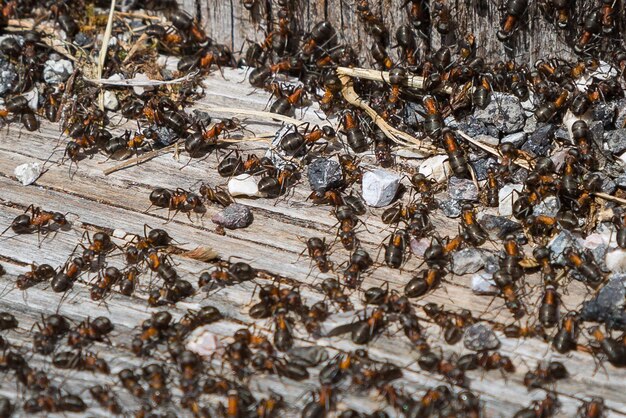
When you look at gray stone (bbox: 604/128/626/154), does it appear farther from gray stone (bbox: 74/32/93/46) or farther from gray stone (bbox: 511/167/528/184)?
gray stone (bbox: 74/32/93/46)

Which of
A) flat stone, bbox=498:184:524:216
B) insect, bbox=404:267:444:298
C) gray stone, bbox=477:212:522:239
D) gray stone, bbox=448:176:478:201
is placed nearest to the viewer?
insect, bbox=404:267:444:298

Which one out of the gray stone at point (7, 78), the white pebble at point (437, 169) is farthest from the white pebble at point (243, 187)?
the gray stone at point (7, 78)

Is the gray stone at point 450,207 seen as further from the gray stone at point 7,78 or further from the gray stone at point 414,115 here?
the gray stone at point 7,78

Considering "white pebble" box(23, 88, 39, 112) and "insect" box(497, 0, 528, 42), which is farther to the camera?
"white pebble" box(23, 88, 39, 112)

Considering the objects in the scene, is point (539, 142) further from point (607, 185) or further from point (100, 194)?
point (100, 194)

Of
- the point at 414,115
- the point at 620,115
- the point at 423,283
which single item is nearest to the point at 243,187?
the point at 414,115

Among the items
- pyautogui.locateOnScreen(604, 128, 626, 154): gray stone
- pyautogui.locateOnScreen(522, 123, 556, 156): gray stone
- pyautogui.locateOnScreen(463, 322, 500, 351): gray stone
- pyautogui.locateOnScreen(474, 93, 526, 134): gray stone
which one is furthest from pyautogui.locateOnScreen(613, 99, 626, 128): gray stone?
pyautogui.locateOnScreen(463, 322, 500, 351): gray stone
